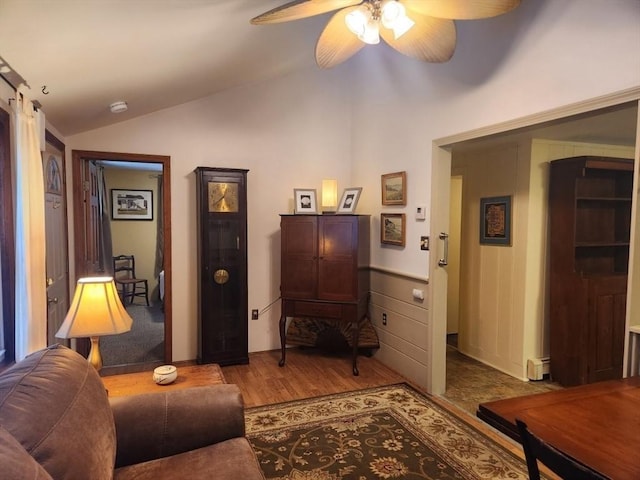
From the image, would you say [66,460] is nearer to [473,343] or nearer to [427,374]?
[427,374]

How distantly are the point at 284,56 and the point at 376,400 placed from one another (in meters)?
2.92

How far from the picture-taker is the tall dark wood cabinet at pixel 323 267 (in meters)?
3.59

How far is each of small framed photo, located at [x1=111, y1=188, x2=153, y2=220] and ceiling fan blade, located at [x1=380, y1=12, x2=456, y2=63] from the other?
577cm

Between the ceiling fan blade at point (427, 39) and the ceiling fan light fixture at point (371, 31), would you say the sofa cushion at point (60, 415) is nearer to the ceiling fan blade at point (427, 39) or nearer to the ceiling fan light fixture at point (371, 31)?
the ceiling fan light fixture at point (371, 31)

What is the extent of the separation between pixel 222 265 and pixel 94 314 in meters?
1.89

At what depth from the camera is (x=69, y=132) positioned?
338 centimetres

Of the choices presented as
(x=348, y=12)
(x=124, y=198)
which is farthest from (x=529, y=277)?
(x=124, y=198)

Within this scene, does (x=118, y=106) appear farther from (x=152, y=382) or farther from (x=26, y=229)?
(x=152, y=382)

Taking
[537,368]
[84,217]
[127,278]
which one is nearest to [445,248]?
[537,368]

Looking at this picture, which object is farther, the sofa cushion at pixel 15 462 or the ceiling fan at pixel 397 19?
the ceiling fan at pixel 397 19

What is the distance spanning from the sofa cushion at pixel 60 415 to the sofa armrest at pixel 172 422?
161mm

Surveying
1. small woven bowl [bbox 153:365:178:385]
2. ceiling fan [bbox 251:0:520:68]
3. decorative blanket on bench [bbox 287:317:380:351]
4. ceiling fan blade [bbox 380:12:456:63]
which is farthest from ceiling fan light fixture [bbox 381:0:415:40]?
decorative blanket on bench [bbox 287:317:380:351]

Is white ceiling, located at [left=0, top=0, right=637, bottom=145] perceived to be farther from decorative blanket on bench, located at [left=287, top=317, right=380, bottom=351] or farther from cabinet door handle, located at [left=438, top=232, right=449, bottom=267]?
decorative blanket on bench, located at [left=287, top=317, right=380, bottom=351]

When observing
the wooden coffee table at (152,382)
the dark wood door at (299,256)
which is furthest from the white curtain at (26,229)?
the dark wood door at (299,256)
